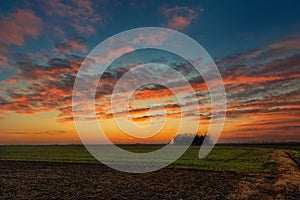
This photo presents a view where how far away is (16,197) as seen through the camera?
52.3ft

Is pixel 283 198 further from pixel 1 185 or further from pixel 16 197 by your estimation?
pixel 1 185

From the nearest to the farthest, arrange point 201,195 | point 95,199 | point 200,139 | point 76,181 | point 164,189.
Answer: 1. point 95,199
2. point 201,195
3. point 164,189
4. point 76,181
5. point 200,139

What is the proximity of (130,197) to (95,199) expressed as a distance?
1912 millimetres

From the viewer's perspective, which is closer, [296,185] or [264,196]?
[264,196]

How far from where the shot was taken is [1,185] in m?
20.7

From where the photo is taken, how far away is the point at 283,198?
16078 mm

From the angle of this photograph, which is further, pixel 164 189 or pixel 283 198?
pixel 164 189

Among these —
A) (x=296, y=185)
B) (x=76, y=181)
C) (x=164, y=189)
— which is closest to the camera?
(x=164, y=189)

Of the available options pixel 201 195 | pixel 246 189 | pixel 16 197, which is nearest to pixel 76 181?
pixel 16 197

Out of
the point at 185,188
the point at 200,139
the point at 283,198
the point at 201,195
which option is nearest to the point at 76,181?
the point at 185,188

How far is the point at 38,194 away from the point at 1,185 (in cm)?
566

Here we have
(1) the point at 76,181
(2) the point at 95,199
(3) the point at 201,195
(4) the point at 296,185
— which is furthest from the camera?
(1) the point at 76,181

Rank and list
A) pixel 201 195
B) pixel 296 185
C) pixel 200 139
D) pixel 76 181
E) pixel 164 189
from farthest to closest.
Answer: pixel 200 139 < pixel 76 181 < pixel 296 185 < pixel 164 189 < pixel 201 195

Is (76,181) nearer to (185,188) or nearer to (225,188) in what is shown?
(185,188)
